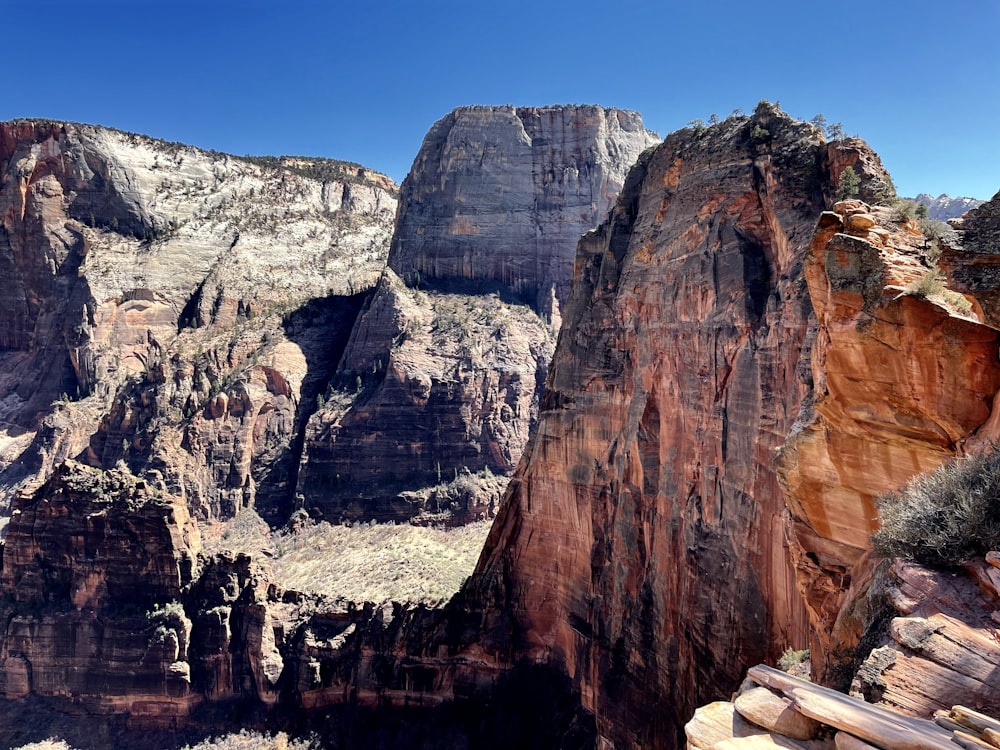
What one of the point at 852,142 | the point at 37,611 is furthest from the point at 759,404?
the point at 37,611

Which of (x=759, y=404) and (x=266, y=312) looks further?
(x=266, y=312)

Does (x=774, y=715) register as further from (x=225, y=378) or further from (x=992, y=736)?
(x=225, y=378)

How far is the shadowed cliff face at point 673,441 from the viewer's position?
61.7ft

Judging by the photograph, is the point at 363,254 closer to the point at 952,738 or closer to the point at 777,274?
the point at 777,274

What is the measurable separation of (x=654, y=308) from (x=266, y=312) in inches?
2147

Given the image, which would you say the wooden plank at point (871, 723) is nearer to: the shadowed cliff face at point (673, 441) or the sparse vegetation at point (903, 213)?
the sparse vegetation at point (903, 213)

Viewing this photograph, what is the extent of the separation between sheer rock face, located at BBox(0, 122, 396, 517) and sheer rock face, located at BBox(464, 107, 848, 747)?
35.6 metres

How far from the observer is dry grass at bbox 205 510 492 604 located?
43812mm

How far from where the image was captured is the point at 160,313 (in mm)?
69750

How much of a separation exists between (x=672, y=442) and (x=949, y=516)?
52.5 ft

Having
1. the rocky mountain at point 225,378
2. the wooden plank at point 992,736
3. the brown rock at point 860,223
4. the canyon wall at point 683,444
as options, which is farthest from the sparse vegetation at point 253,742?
the wooden plank at point 992,736

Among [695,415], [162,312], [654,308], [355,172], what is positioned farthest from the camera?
[355,172]

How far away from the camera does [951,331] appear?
9305 mm

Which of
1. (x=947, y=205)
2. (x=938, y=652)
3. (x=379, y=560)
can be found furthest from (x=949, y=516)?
(x=947, y=205)
